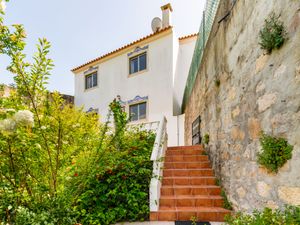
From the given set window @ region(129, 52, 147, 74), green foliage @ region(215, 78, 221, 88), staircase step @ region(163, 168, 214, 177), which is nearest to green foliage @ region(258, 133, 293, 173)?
green foliage @ region(215, 78, 221, 88)

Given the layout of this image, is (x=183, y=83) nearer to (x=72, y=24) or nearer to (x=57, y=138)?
(x=72, y=24)

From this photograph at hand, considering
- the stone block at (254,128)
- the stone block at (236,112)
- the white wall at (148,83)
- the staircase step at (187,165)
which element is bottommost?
the staircase step at (187,165)

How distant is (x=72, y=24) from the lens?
5.04 metres

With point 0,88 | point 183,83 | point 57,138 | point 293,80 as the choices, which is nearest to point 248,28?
point 293,80

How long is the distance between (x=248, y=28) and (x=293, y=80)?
4.12 feet

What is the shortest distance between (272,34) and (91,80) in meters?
12.8

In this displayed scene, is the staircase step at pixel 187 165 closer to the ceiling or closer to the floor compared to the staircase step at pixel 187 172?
closer to the ceiling

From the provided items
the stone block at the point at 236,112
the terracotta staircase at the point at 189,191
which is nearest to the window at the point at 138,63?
the terracotta staircase at the point at 189,191

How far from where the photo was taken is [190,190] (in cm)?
418

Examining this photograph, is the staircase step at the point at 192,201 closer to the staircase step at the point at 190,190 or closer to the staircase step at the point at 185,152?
the staircase step at the point at 190,190

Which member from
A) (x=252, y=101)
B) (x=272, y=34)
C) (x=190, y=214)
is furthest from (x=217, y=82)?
(x=190, y=214)

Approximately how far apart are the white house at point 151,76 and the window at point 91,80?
159mm

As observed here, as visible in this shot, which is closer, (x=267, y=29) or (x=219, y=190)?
(x=267, y=29)

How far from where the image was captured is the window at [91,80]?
1343 cm
